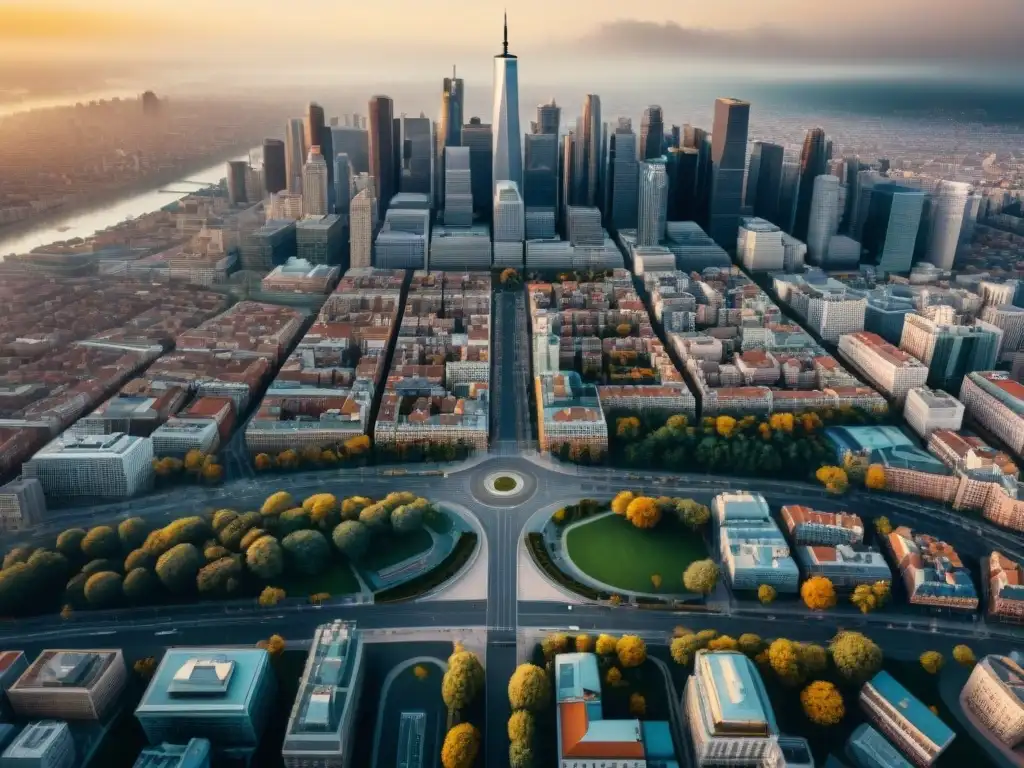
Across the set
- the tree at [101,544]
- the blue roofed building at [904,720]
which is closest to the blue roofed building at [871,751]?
the blue roofed building at [904,720]

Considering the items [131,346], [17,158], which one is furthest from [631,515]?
[17,158]

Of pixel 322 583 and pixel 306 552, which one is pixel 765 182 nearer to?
pixel 306 552

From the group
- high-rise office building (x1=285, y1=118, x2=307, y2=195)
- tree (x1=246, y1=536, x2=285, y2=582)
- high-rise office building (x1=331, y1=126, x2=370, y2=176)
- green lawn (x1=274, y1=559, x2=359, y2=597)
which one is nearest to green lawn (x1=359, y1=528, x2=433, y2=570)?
green lawn (x1=274, y1=559, x2=359, y2=597)

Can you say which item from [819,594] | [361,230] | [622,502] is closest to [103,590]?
[622,502]

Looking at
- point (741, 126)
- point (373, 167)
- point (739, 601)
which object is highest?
point (741, 126)

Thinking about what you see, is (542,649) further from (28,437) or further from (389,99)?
(389,99)

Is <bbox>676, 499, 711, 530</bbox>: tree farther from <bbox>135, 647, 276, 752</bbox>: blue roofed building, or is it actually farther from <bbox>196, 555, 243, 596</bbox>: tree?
<bbox>196, 555, 243, 596</bbox>: tree

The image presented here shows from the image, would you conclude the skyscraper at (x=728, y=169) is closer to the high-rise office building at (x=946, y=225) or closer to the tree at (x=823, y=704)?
the high-rise office building at (x=946, y=225)
